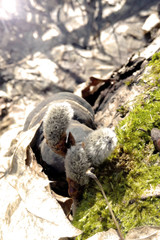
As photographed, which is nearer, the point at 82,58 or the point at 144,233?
the point at 144,233

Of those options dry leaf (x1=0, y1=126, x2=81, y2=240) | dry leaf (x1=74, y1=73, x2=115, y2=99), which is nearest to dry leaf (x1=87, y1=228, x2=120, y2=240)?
dry leaf (x1=0, y1=126, x2=81, y2=240)

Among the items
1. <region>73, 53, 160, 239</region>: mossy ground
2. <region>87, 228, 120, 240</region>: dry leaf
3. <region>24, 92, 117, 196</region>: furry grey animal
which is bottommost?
<region>87, 228, 120, 240</region>: dry leaf

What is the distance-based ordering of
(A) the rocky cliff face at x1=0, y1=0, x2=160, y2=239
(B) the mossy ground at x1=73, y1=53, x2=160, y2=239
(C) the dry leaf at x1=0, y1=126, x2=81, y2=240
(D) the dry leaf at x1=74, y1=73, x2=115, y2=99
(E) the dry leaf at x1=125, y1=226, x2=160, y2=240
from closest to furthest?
(E) the dry leaf at x1=125, y1=226, x2=160, y2=240 → (C) the dry leaf at x1=0, y1=126, x2=81, y2=240 → (B) the mossy ground at x1=73, y1=53, x2=160, y2=239 → (A) the rocky cliff face at x1=0, y1=0, x2=160, y2=239 → (D) the dry leaf at x1=74, y1=73, x2=115, y2=99

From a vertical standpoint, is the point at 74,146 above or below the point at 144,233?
above

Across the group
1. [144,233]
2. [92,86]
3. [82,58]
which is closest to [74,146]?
[144,233]

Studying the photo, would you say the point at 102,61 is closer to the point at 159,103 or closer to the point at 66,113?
the point at 159,103

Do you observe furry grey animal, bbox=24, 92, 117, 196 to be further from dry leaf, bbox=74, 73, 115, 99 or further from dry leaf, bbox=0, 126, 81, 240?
dry leaf, bbox=74, 73, 115, 99

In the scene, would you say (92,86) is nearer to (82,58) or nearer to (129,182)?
(82,58)
